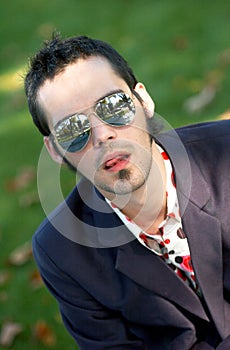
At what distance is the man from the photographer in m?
2.33

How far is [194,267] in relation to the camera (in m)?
2.41

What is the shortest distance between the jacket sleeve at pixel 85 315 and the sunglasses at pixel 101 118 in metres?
0.48

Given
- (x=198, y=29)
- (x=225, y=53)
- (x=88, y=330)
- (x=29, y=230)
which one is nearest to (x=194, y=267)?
(x=88, y=330)

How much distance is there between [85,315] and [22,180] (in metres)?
2.24

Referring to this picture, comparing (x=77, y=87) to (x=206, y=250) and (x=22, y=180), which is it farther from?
(x=22, y=180)

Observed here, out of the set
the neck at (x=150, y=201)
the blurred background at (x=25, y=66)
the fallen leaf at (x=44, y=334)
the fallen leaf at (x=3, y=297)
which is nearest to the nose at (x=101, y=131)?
the neck at (x=150, y=201)

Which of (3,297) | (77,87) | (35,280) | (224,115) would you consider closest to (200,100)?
(224,115)

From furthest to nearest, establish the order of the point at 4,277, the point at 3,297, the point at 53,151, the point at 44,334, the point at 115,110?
the point at 4,277 < the point at 3,297 < the point at 44,334 < the point at 53,151 < the point at 115,110

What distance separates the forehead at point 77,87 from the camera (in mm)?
2303

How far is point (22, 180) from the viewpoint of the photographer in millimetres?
4707

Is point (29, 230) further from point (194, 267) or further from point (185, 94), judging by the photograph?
point (194, 267)

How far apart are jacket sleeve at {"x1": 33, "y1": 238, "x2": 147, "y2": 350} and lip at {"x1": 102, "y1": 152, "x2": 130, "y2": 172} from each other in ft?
1.46

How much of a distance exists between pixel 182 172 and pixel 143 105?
27cm

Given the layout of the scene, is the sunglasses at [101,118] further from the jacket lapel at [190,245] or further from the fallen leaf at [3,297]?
the fallen leaf at [3,297]
